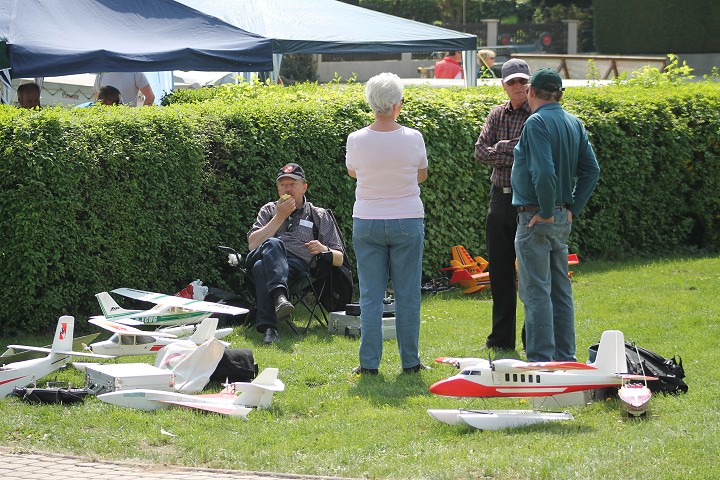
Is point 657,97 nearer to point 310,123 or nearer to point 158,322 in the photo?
point 310,123

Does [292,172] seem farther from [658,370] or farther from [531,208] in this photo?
[658,370]

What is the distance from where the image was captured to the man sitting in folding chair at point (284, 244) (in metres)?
7.79

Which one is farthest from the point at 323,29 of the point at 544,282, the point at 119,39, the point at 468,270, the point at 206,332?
the point at 544,282

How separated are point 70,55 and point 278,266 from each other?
4.27 m

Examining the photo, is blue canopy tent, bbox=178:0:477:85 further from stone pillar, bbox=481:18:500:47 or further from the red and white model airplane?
stone pillar, bbox=481:18:500:47

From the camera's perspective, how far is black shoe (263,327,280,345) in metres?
7.64

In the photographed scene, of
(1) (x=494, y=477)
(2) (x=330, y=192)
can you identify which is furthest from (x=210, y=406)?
(2) (x=330, y=192)

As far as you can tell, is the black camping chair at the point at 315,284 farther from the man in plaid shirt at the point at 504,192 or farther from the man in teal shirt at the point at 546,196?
the man in teal shirt at the point at 546,196

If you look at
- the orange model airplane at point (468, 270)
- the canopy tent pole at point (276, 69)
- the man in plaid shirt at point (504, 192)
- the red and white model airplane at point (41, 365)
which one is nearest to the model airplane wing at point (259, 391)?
the red and white model airplane at point (41, 365)

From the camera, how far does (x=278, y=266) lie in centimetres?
791

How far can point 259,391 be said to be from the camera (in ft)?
19.2

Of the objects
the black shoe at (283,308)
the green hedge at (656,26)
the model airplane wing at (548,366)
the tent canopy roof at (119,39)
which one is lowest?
the black shoe at (283,308)

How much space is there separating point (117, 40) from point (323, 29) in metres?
3.96

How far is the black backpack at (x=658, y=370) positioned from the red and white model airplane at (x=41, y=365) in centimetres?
324
